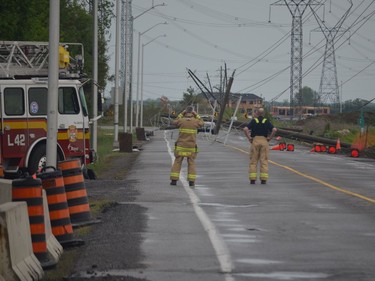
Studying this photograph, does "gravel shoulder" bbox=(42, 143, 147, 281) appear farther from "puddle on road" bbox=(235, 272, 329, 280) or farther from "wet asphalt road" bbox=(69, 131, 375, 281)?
"puddle on road" bbox=(235, 272, 329, 280)

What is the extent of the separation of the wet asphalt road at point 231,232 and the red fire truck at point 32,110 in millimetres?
2198

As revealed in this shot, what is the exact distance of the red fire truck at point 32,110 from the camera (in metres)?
22.9

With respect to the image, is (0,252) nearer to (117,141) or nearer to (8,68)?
(8,68)

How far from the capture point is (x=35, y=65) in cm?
2462

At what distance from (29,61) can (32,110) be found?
72.9 inches

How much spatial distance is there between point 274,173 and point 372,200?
793 cm

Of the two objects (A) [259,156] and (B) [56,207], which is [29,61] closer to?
(A) [259,156]

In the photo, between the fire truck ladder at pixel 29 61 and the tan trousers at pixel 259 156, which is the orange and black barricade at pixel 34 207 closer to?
the tan trousers at pixel 259 156

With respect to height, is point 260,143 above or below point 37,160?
above

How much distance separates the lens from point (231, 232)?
12.9 metres

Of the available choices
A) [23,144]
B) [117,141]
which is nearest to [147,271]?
[23,144]

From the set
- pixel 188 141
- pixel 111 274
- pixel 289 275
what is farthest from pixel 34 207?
pixel 188 141

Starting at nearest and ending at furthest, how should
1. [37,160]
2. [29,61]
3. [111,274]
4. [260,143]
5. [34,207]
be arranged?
1. [111,274]
2. [34,207]
3. [260,143]
4. [37,160]
5. [29,61]

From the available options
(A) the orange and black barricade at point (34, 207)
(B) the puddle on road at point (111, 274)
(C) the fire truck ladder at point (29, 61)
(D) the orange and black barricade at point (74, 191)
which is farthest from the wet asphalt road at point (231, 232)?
(C) the fire truck ladder at point (29, 61)
